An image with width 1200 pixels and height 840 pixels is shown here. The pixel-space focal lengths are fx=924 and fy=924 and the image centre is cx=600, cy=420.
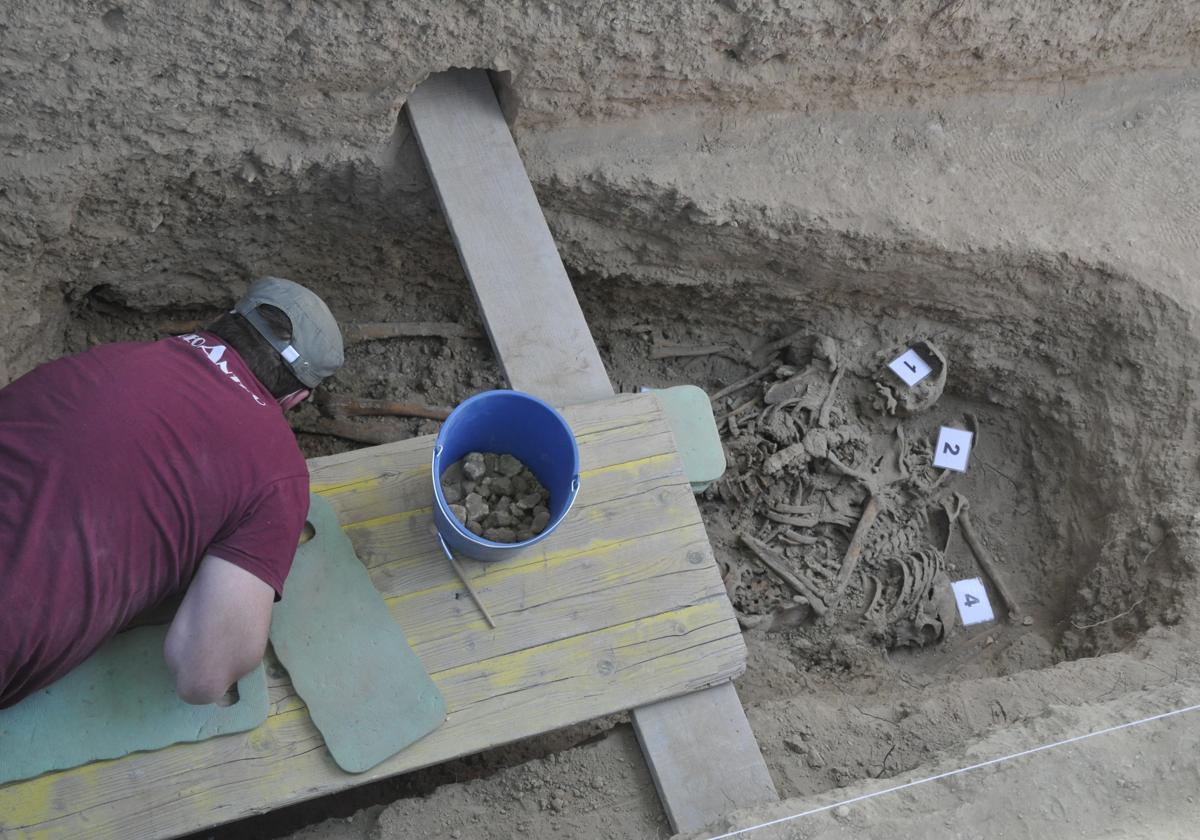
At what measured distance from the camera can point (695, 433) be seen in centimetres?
318

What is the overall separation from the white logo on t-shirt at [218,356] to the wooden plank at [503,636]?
0.41 m

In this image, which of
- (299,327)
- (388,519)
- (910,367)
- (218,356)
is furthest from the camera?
(910,367)

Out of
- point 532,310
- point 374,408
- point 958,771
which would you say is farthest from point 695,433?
point 374,408

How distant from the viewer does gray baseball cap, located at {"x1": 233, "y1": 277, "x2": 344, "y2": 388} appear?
262cm

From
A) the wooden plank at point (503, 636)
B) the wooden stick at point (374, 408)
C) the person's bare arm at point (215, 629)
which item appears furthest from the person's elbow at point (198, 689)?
the wooden stick at point (374, 408)

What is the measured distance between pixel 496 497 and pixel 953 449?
2407 millimetres

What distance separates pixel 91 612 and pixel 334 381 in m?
1.97

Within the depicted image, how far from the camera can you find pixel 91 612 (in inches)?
87.3

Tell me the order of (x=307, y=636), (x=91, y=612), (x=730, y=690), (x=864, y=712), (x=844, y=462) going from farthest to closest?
(x=844, y=462) < (x=864, y=712) < (x=730, y=690) < (x=307, y=636) < (x=91, y=612)

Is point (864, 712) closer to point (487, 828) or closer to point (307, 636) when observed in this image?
point (487, 828)

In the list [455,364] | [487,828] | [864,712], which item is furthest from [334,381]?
[864,712]

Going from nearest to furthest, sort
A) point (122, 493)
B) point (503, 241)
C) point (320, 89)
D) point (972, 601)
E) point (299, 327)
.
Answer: point (122, 493), point (299, 327), point (320, 89), point (503, 241), point (972, 601)

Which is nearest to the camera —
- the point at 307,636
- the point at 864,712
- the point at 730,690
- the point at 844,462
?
the point at 307,636

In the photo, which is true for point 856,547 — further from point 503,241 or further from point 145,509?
point 145,509
